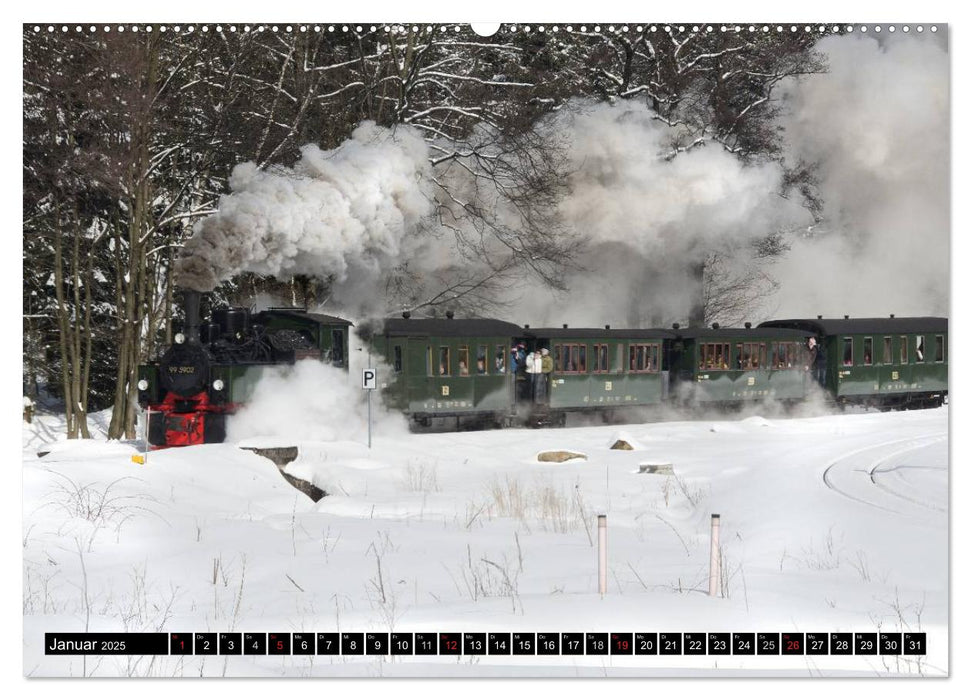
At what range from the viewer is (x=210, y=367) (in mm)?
13977

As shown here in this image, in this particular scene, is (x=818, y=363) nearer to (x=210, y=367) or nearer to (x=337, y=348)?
(x=337, y=348)

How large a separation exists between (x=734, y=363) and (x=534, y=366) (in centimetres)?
442

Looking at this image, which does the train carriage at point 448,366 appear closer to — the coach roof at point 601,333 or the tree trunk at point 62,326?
the coach roof at point 601,333

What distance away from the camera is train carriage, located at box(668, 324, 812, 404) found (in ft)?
65.2

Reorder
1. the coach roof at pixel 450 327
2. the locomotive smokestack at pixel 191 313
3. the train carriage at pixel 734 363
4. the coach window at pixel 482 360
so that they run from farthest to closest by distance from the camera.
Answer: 1. the train carriage at pixel 734 363
2. the coach window at pixel 482 360
3. the coach roof at pixel 450 327
4. the locomotive smokestack at pixel 191 313

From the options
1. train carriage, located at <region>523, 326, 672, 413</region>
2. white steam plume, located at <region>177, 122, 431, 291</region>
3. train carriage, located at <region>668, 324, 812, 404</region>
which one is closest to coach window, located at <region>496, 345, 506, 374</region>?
train carriage, located at <region>523, 326, 672, 413</region>

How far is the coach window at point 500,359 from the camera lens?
18141mm

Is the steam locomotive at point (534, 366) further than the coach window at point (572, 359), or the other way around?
the coach window at point (572, 359)

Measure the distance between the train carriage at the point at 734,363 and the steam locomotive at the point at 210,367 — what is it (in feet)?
27.0

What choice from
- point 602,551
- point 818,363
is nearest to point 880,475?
point 602,551

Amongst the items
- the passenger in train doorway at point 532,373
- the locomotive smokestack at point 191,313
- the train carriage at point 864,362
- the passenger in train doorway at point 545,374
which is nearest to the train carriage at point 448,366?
the passenger in train doorway at point 532,373

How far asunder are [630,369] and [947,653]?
1323 centimetres

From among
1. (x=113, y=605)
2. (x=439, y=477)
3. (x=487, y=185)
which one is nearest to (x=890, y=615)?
(x=113, y=605)

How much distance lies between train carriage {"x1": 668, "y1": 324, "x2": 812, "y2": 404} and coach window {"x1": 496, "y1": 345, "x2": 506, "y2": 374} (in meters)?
3.94
